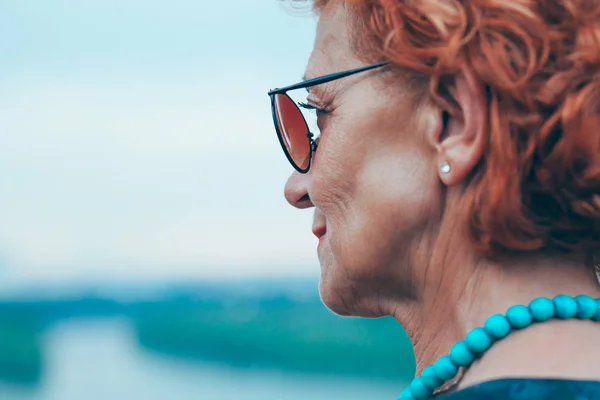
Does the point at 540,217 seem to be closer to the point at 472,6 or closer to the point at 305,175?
the point at 472,6

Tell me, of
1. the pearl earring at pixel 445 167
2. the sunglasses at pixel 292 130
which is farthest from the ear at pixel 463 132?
the sunglasses at pixel 292 130

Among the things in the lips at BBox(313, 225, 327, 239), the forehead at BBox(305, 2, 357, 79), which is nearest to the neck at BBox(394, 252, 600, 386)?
the lips at BBox(313, 225, 327, 239)

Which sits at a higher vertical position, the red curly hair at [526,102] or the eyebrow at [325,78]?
the eyebrow at [325,78]

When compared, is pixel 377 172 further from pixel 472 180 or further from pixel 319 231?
pixel 319 231

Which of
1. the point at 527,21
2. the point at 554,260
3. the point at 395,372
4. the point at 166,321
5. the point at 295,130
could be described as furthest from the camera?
the point at 166,321

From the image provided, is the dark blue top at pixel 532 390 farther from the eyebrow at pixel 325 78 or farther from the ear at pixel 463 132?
the eyebrow at pixel 325 78

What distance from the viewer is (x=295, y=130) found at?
60.6 inches

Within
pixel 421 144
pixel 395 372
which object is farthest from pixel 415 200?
pixel 395 372

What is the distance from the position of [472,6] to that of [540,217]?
12.7 inches

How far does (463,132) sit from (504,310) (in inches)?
10.7

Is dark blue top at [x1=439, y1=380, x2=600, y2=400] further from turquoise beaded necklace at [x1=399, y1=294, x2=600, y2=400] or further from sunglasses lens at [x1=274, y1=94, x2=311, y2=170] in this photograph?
sunglasses lens at [x1=274, y1=94, x2=311, y2=170]

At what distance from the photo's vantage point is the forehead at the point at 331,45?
139 cm

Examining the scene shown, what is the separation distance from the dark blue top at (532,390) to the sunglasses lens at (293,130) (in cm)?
60

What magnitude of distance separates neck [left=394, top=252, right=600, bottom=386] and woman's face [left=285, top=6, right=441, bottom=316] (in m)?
0.08
